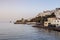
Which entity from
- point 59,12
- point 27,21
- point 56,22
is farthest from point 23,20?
point 56,22

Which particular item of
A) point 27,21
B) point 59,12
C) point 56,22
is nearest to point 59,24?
point 56,22

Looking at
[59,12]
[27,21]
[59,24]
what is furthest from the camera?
[27,21]

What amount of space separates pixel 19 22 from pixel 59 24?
30.8m

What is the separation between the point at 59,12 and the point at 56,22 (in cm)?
738

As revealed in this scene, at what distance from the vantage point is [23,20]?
1938 inches

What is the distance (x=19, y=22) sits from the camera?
5012 cm

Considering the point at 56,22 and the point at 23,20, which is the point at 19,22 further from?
the point at 56,22

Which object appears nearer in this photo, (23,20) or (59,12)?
(59,12)

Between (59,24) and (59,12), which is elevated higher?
(59,12)

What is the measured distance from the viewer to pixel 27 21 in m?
48.7

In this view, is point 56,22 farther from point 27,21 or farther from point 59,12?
point 27,21

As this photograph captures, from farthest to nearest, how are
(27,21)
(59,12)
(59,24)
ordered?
(27,21), (59,12), (59,24)

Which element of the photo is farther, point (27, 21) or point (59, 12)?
point (27, 21)

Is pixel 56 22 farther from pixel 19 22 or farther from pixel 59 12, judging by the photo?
pixel 19 22
